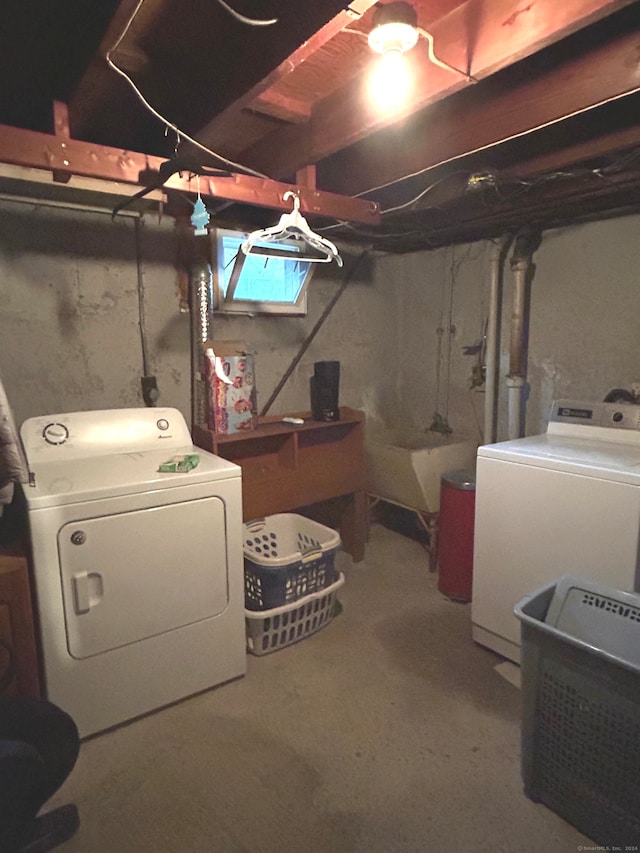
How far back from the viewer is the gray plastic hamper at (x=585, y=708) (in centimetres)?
131

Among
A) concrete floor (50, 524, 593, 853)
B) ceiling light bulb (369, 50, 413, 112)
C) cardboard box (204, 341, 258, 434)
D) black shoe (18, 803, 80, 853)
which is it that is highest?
ceiling light bulb (369, 50, 413, 112)

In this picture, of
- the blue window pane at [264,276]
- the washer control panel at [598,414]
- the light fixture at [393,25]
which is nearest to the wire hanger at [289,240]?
the blue window pane at [264,276]

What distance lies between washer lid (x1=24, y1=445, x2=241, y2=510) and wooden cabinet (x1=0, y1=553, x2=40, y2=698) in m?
0.20

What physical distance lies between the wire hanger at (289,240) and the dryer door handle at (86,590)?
142 cm

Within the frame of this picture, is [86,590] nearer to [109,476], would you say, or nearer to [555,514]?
[109,476]

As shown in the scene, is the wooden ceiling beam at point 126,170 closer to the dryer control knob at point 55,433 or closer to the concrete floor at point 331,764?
the dryer control knob at point 55,433

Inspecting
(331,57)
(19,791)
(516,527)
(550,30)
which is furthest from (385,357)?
(19,791)

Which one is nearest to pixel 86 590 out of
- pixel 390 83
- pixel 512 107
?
pixel 390 83

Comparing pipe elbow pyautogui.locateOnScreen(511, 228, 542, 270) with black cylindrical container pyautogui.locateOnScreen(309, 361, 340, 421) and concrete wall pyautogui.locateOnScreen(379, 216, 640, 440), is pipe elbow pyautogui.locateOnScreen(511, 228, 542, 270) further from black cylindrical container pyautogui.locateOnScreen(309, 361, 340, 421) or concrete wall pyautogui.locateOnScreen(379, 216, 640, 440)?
black cylindrical container pyautogui.locateOnScreen(309, 361, 340, 421)

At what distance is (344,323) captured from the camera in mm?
3447

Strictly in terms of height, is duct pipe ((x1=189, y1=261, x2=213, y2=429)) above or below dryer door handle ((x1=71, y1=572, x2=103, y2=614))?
above

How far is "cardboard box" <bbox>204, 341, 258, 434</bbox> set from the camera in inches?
96.7

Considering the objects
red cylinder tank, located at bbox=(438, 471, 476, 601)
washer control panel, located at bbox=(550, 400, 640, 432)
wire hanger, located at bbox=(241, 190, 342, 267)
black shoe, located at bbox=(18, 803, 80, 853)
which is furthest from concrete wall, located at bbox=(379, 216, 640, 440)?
black shoe, located at bbox=(18, 803, 80, 853)

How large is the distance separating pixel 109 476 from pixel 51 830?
40.4 inches
